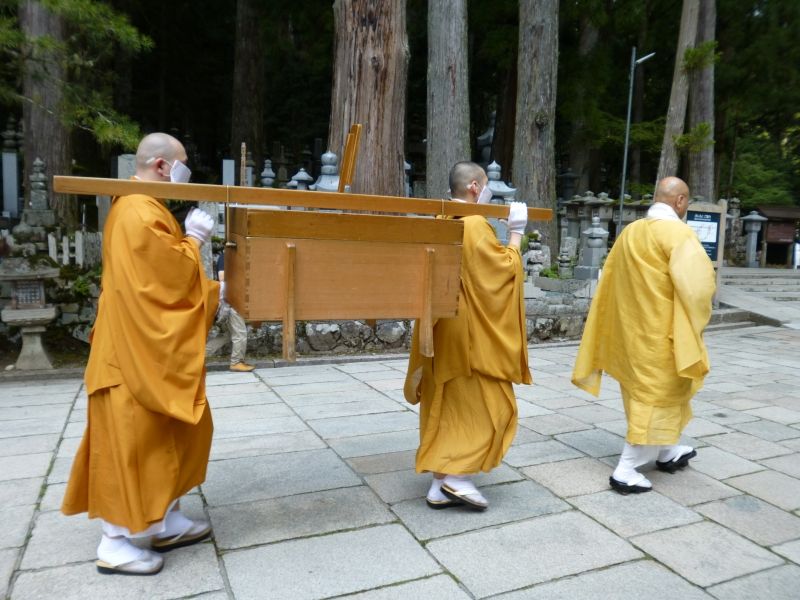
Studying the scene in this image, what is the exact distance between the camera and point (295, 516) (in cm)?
299

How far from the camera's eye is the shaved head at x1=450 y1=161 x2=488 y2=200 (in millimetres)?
3051

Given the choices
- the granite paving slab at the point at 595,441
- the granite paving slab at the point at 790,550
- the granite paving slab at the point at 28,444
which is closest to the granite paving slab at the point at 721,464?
the granite paving slab at the point at 595,441

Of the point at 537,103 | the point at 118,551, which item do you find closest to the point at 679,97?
the point at 537,103

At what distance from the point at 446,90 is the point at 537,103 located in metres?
2.85

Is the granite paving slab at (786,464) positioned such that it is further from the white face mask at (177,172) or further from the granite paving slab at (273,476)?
the white face mask at (177,172)

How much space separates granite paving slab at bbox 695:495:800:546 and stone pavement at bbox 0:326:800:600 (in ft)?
0.04

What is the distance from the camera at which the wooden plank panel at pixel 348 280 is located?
8.05 ft

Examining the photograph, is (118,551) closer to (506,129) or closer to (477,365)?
(477,365)

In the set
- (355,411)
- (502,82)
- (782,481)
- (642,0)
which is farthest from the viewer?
(502,82)

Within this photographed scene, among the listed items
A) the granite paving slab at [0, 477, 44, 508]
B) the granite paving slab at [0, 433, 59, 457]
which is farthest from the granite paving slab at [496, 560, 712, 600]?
the granite paving slab at [0, 433, 59, 457]

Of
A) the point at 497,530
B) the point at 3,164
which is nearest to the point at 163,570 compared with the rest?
the point at 497,530

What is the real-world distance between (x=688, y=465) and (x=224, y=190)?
305 centimetres

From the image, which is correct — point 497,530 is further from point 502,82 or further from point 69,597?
point 502,82

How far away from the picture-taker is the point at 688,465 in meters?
3.77
